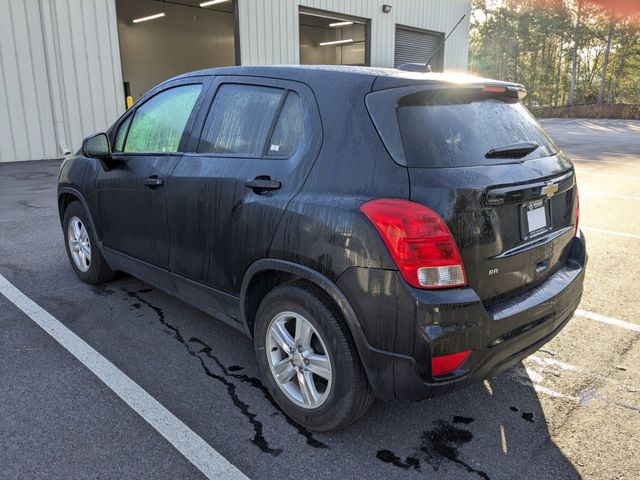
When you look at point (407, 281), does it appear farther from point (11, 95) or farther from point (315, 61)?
point (315, 61)

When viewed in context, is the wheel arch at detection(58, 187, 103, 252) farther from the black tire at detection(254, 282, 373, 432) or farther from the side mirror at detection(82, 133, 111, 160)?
the black tire at detection(254, 282, 373, 432)

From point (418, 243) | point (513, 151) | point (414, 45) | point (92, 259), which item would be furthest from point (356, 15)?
point (418, 243)

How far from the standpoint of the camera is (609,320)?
3924mm

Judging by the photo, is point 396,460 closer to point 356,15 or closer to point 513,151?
point 513,151

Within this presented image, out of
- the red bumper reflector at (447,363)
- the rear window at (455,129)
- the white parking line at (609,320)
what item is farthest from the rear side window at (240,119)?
the white parking line at (609,320)

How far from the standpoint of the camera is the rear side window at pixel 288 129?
8.66 ft

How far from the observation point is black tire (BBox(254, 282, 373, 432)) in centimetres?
236

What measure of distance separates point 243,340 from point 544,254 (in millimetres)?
1971

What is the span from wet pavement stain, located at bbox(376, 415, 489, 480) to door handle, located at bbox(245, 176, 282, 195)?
4.46ft

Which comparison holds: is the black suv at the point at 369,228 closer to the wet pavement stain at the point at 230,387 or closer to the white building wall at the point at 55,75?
the wet pavement stain at the point at 230,387

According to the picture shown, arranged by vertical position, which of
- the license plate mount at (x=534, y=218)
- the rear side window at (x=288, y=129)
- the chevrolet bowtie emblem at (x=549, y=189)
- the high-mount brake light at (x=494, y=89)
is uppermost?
the high-mount brake light at (x=494, y=89)

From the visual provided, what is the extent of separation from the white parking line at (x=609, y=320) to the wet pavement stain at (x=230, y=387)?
2662 millimetres

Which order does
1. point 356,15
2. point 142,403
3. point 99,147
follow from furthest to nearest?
point 356,15 < point 99,147 < point 142,403

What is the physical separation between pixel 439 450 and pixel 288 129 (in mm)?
1712
